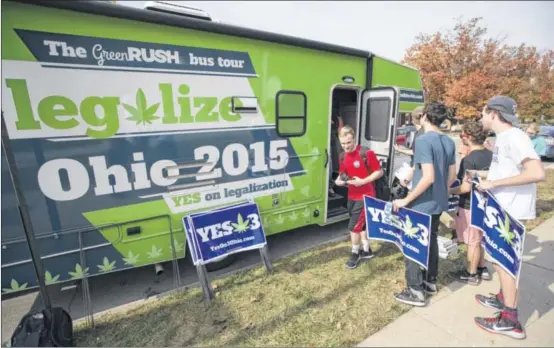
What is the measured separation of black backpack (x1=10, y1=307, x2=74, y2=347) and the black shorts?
311cm

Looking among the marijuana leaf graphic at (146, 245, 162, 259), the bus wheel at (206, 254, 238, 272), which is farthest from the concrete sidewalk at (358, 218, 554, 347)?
the marijuana leaf graphic at (146, 245, 162, 259)

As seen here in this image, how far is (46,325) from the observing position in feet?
7.87

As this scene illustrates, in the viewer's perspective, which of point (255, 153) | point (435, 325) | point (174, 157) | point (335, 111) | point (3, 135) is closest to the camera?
point (3, 135)

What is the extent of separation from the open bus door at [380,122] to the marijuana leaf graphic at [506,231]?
2.42 m

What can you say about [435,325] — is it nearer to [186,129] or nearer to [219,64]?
[186,129]

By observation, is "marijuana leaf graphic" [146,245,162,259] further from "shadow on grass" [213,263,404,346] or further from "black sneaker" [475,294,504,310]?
"black sneaker" [475,294,504,310]

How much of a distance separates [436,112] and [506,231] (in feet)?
3.91

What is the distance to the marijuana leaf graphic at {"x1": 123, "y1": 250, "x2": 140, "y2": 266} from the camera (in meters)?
3.13

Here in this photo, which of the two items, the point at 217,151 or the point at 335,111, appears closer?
the point at 217,151

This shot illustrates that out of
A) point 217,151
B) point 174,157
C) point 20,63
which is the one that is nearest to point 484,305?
point 217,151

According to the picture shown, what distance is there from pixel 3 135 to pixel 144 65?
1305mm

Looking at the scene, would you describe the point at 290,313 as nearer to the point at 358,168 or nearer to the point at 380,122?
the point at 358,168

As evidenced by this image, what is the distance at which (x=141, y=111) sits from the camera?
118 inches

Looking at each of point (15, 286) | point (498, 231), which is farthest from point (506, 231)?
point (15, 286)
